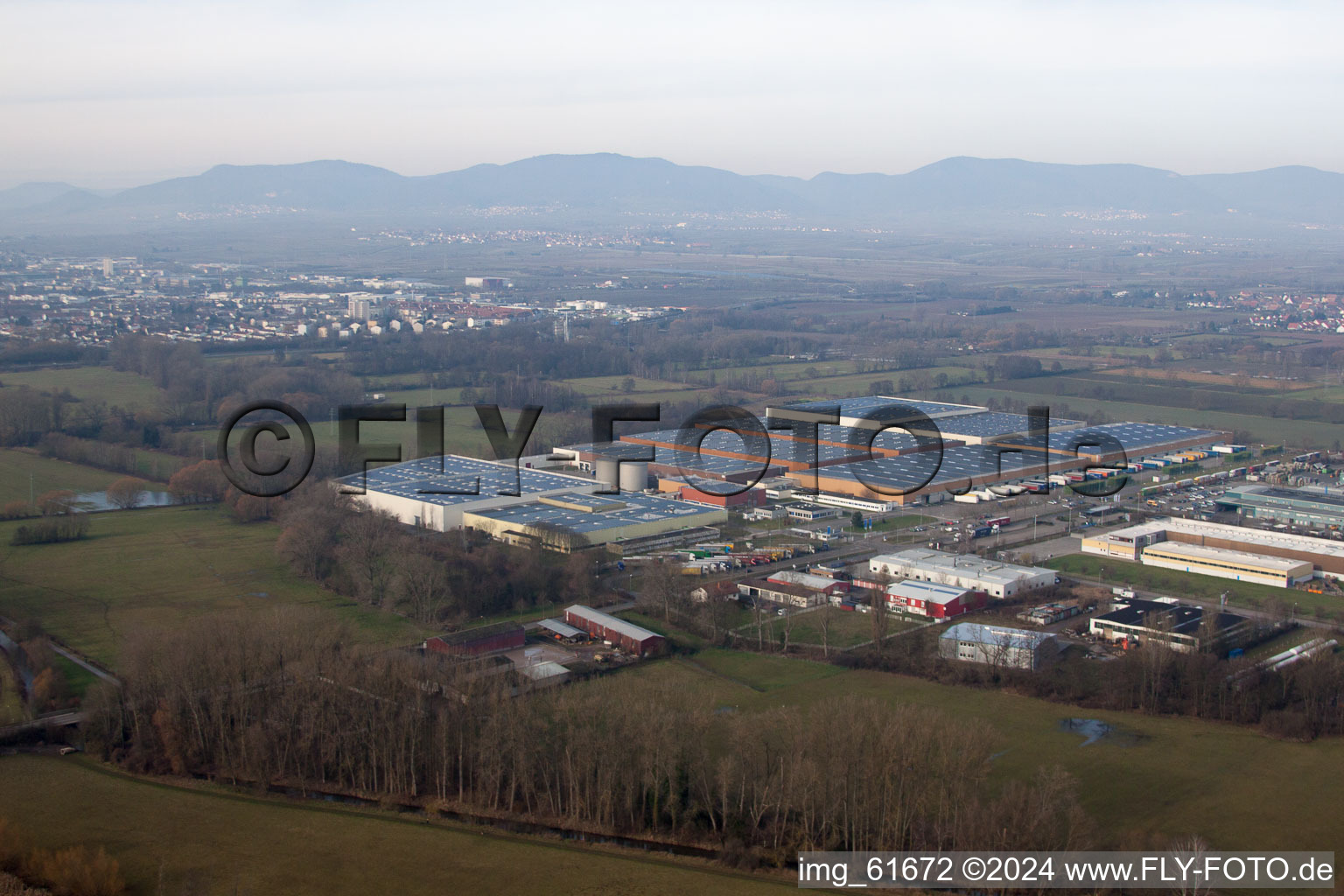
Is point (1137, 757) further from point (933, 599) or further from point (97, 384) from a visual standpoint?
point (97, 384)

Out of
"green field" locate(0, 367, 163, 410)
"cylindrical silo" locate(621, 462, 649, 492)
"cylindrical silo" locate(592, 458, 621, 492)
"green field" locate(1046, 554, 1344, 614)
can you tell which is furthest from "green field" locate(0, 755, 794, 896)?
"green field" locate(0, 367, 163, 410)

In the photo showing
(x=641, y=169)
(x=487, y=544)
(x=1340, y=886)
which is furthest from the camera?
(x=641, y=169)

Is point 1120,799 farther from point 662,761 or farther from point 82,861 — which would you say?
point 82,861

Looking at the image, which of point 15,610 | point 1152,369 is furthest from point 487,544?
point 1152,369

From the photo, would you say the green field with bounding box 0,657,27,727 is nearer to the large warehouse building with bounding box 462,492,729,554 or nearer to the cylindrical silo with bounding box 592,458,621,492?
the large warehouse building with bounding box 462,492,729,554

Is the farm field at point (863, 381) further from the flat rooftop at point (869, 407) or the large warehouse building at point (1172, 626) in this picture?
the large warehouse building at point (1172, 626)

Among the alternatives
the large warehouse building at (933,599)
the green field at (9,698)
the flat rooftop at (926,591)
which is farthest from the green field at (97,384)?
the large warehouse building at (933,599)

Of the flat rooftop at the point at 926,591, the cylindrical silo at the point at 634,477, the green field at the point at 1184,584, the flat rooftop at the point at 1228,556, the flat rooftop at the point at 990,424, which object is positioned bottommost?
the green field at the point at 1184,584
